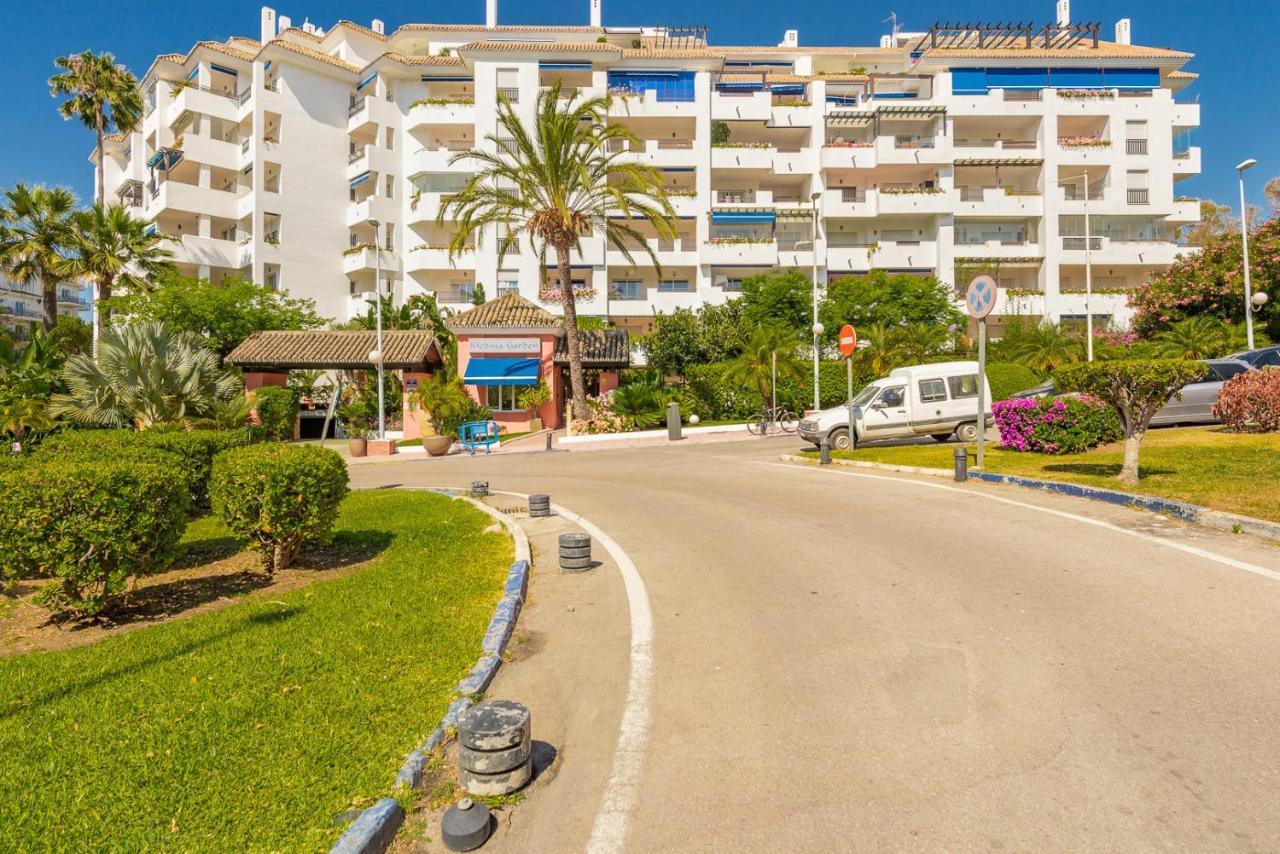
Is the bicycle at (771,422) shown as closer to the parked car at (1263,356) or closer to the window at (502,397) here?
the window at (502,397)

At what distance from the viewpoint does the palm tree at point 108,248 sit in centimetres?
3359

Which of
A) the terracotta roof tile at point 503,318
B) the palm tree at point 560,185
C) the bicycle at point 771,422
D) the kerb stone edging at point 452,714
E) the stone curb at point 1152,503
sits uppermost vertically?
the palm tree at point 560,185

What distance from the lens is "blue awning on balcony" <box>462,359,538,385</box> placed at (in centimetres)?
2947

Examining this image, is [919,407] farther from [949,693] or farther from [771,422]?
[949,693]

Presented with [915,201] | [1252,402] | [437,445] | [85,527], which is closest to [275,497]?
[85,527]

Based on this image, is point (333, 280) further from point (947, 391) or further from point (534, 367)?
point (947, 391)

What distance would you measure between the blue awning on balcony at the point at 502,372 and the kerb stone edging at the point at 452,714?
2240cm

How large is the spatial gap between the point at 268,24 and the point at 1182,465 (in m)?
64.3

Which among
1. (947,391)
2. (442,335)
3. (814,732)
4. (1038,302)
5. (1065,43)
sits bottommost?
(814,732)

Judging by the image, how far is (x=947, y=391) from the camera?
1805 cm

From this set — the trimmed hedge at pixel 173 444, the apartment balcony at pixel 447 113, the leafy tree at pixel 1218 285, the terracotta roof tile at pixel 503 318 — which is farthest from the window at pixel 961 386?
the apartment balcony at pixel 447 113

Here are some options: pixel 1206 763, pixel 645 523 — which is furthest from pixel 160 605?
pixel 1206 763

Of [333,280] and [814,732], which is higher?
[333,280]

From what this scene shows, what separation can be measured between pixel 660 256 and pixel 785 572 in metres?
38.9
